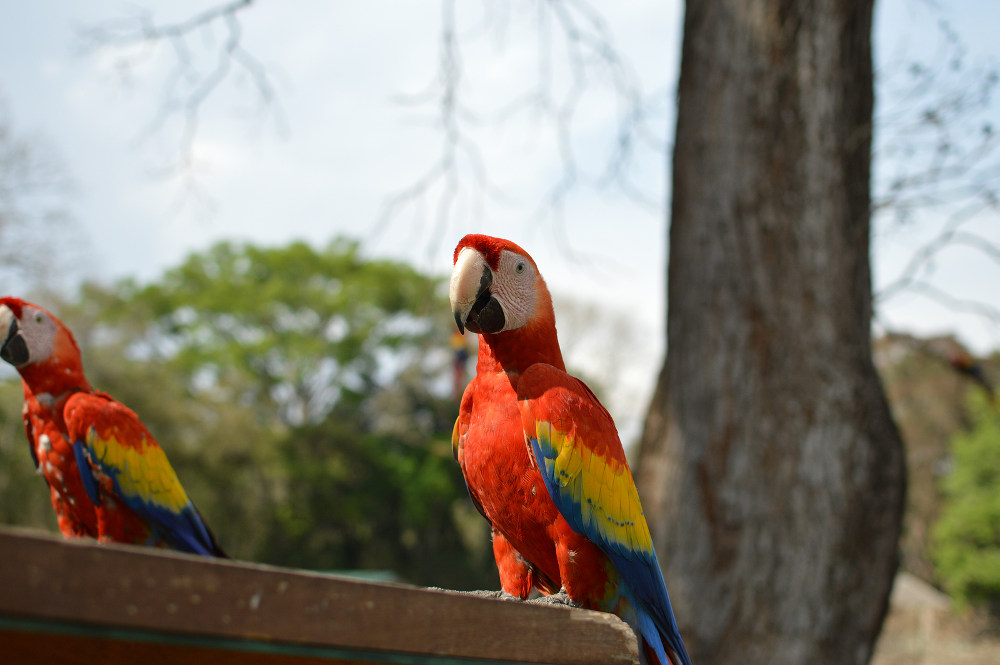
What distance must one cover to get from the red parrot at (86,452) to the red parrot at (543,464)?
781 mm

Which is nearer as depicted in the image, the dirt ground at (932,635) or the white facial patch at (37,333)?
the white facial patch at (37,333)

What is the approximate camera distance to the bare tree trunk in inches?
111

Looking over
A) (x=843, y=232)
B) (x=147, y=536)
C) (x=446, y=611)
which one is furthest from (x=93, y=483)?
(x=843, y=232)

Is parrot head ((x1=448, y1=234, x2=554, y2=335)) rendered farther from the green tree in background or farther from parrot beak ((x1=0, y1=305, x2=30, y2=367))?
the green tree in background

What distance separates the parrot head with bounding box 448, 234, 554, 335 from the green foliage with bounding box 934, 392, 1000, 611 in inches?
597

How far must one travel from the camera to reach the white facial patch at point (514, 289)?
157cm

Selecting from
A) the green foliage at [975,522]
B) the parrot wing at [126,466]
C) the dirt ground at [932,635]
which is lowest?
the dirt ground at [932,635]

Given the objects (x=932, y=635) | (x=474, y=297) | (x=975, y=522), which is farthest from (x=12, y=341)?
(x=932, y=635)

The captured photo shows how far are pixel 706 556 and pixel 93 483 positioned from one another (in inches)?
88.7

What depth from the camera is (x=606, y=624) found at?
46.0 inches

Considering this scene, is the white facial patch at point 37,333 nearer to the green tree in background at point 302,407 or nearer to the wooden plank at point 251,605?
the wooden plank at point 251,605

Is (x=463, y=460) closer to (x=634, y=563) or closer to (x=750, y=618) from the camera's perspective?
(x=634, y=563)

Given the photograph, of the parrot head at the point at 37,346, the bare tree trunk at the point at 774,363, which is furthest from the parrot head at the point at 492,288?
the bare tree trunk at the point at 774,363

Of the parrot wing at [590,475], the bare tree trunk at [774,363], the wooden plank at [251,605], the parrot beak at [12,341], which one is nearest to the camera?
the wooden plank at [251,605]
